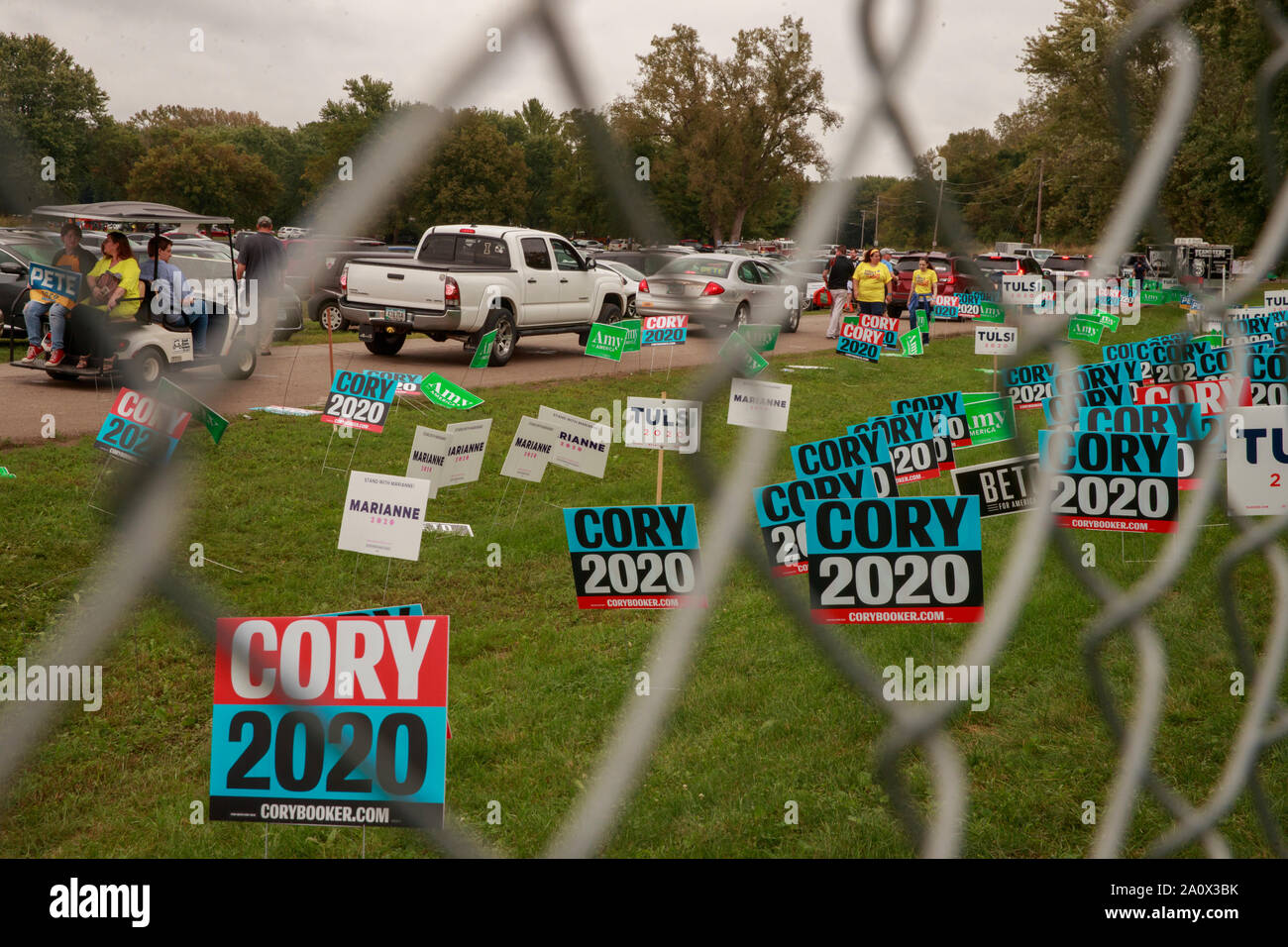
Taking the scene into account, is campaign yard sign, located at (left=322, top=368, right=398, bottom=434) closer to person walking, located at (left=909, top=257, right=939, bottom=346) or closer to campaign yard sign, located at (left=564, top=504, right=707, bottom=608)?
campaign yard sign, located at (left=564, top=504, right=707, bottom=608)

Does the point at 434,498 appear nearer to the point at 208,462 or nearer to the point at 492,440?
the point at 208,462

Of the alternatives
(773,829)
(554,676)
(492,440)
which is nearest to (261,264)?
(773,829)

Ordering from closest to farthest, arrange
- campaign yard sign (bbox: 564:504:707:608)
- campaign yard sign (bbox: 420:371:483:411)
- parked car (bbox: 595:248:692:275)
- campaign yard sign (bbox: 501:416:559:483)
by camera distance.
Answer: parked car (bbox: 595:248:692:275), campaign yard sign (bbox: 564:504:707:608), campaign yard sign (bbox: 501:416:559:483), campaign yard sign (bbox: 420:371:483:411)

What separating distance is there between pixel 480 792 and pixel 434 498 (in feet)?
15.6

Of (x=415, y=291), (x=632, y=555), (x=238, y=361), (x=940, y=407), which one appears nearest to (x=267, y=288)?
(x=238, y=361)

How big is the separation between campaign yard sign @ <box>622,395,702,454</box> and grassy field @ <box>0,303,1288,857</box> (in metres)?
0.35

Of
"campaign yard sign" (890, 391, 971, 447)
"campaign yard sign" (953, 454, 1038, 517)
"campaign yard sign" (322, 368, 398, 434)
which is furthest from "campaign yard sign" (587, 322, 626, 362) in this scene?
"campaign yard sign" (953, 454, 1038, 517)

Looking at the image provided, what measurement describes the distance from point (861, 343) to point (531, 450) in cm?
1169

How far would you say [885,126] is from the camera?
90 cm

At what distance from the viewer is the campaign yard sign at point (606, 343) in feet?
44.8

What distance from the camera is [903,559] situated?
223 cm

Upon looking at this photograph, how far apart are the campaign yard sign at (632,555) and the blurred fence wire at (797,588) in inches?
69.1

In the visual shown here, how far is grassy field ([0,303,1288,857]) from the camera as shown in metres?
3.49

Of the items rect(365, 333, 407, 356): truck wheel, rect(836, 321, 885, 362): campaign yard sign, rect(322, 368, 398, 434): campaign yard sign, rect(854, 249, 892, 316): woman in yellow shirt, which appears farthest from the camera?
rect(854, 249, 892, 316): woman in yellow shirt
